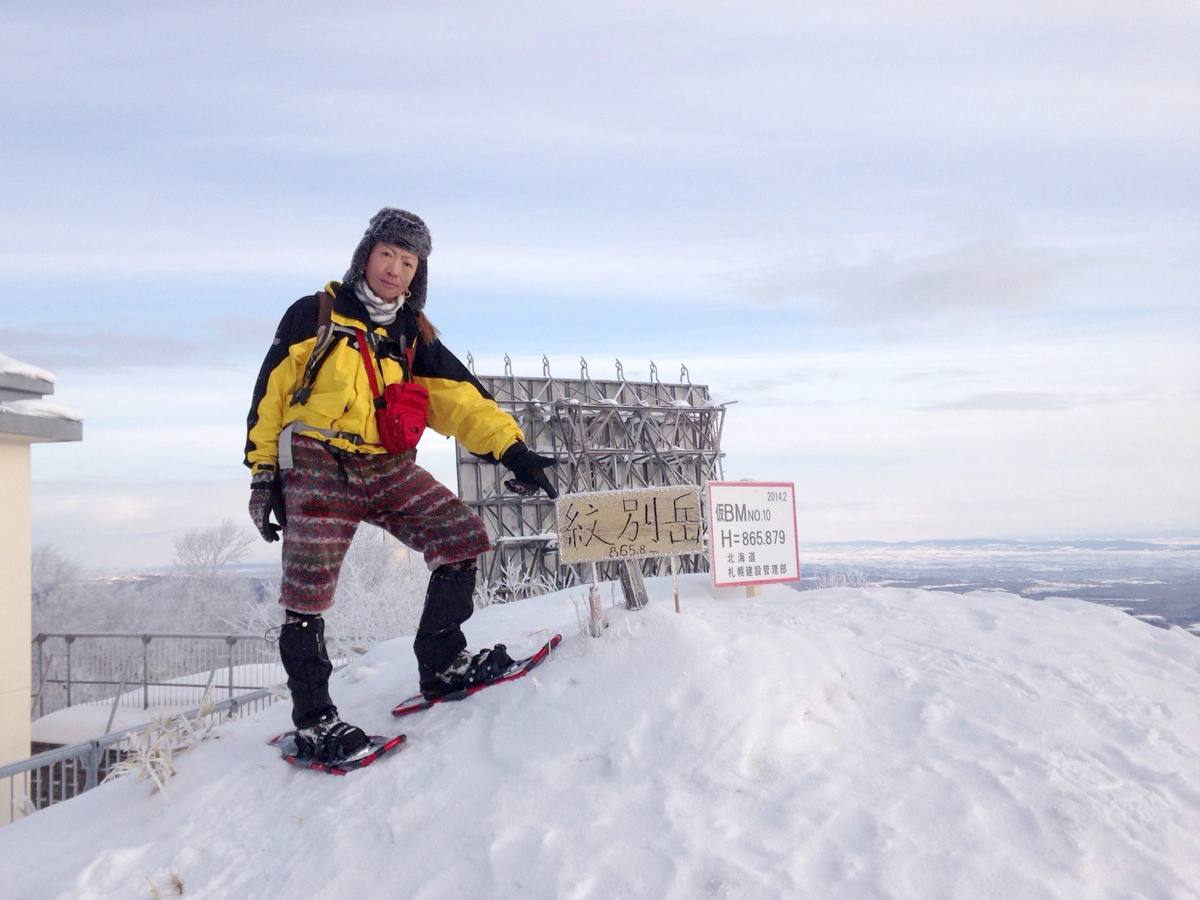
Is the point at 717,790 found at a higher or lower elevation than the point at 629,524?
lower

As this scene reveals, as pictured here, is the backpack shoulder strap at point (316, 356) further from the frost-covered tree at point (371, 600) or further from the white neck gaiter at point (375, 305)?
the frost-covered tree at point (371, 600)

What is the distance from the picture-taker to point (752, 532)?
5805 mm

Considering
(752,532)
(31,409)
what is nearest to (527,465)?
(752,532)

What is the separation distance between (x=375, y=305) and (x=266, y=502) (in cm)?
102

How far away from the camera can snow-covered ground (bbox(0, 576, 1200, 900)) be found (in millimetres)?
2506

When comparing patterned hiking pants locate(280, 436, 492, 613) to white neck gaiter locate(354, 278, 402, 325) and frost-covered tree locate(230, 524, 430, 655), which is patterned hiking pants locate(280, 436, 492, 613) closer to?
white neck gaiter locate(354, 278, 402, 325)

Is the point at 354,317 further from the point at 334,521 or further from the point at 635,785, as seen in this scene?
the point at 635,785

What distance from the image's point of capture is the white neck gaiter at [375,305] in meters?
3.94

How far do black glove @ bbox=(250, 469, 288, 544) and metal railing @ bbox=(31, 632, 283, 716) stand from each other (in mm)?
5828

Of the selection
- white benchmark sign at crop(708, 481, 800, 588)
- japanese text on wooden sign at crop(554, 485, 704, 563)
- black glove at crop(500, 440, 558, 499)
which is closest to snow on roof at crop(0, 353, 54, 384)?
black glove at crop(500, 440, 558, 499)

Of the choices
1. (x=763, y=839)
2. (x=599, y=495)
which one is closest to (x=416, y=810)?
(x=763, y=839)

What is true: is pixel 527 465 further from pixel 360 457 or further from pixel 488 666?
pixel 488 666

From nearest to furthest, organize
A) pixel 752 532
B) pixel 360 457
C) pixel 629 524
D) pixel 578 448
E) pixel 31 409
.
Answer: pixel 360 457 → pixel 629 524 → pixel 752 532 → pixel 31 409 → pixel 578 448

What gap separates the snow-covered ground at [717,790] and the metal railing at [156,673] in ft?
19.7
